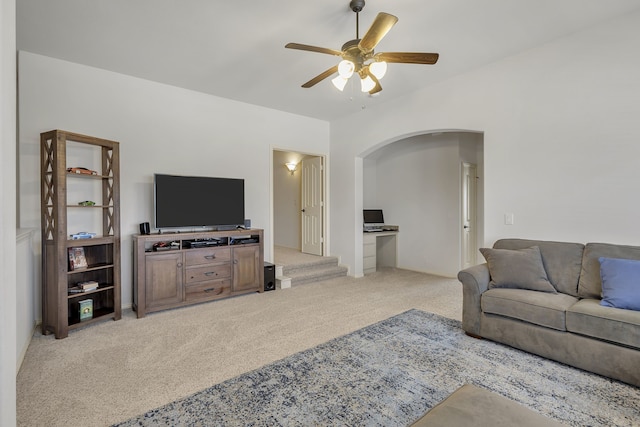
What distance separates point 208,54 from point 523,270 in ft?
12.5

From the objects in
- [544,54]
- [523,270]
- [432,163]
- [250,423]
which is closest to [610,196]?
[523,270]

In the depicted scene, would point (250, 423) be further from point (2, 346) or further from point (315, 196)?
point (315, 196)

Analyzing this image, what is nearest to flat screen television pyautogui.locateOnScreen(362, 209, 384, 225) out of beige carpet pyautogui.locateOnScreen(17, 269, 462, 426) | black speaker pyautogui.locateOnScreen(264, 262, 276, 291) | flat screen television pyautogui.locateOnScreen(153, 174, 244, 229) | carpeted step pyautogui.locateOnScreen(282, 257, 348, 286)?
carpeted step pyautogui.locateOnScreen(282, 257, 348, 286)

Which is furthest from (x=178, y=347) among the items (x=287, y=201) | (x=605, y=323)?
(x=287, y=201)

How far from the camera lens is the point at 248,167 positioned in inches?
194

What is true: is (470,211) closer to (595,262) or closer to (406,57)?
(595,262)

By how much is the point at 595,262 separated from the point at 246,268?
3849 mm

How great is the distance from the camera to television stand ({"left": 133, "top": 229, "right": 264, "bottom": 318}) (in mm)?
3607

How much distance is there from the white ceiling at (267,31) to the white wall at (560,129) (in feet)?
0.72

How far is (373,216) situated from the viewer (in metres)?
6.59

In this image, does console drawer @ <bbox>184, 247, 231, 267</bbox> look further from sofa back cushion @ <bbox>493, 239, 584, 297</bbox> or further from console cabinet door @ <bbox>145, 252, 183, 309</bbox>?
sofa back cushion @ <bbox>493, 239, 584, 297</bbox>

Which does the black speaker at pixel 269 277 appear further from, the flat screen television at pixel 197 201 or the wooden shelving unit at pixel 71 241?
the wooden shelving unit at pixel 71 241

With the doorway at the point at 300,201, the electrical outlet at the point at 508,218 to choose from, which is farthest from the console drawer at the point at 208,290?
the electrical outlet at the point at 508,218

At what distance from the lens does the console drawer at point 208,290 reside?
3.91m
